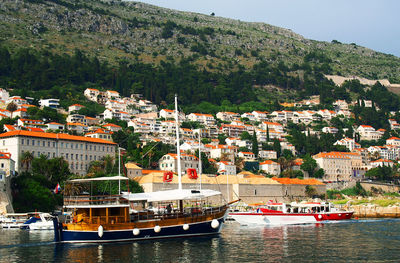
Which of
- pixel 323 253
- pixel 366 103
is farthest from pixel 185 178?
pixel 366 103

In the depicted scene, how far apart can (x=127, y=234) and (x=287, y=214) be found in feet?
76.5

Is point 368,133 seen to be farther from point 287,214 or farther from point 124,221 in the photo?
point 124,221

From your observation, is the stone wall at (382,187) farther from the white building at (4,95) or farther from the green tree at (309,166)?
the white building at (4,95)

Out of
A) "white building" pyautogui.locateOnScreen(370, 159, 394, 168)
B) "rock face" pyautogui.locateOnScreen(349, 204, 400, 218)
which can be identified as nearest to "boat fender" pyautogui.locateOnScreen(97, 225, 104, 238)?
"rock face" pyautogui.locateOnScreen(349, 204, 400, 218)

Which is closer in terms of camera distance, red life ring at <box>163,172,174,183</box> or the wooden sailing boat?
the wooden sailing boat

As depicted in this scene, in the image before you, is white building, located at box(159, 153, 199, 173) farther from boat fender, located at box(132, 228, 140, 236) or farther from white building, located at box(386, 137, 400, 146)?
white building, located at box(386, 137, 400, 146)

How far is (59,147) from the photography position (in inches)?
3086

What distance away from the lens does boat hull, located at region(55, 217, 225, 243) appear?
3216 centimetres

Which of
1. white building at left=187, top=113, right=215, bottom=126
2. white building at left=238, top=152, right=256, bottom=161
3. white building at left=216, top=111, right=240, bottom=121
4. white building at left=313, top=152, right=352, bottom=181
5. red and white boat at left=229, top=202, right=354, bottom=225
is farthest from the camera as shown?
white building at left=216, top=111, right=240, bottom=121

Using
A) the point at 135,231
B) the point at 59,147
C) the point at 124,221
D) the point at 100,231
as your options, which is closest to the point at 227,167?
the point at 59,147

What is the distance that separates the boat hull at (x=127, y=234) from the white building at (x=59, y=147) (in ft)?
137

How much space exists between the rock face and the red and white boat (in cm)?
961

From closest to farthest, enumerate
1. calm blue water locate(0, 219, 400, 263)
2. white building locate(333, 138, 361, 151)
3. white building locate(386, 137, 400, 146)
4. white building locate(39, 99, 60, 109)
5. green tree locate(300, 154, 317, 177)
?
1. calm blue water locate(0, 219, 400, 263)
2. green tree locate(300, 154, 317, 177)
3. white building locate(39, 99, 60, 109)
4. white building locate(333, 138, 361, 151)
5. white building locate(386, 137, 400, 146)

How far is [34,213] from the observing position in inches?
2071
